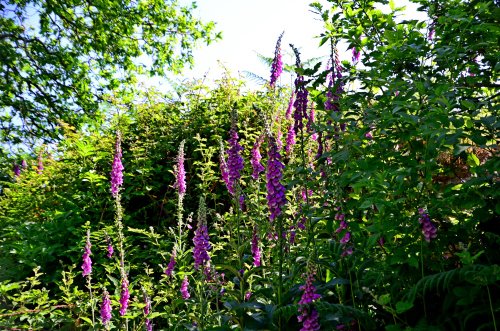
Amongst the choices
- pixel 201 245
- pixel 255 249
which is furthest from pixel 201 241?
pixel 255 249

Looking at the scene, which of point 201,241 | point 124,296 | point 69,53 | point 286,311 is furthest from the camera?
point 69,53

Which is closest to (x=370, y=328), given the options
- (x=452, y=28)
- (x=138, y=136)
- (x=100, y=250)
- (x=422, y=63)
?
(x=422, y=63)

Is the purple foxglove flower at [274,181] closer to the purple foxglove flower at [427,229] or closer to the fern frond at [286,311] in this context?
the fern frond at [286,311]

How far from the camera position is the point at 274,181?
A: 8.14 ft

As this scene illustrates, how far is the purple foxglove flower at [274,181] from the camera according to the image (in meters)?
2.47

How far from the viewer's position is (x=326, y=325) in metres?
2.50

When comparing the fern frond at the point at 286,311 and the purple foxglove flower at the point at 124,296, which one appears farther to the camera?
the purple foxglove flower at the point at 124,296

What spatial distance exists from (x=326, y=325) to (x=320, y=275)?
Answer: 532 mm

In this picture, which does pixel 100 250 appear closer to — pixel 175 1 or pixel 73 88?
pixel 73 88

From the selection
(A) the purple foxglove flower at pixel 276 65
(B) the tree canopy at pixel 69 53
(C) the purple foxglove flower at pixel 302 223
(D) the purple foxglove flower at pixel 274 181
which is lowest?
(C) the purple foxglove flower at pixel 302 223

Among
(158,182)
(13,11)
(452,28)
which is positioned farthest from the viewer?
(13,11)

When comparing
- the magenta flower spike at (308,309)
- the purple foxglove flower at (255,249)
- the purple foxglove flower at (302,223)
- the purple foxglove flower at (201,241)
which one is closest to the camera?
the magenta flower spike at (308,309)

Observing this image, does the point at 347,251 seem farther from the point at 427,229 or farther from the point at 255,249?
the point at 255,249

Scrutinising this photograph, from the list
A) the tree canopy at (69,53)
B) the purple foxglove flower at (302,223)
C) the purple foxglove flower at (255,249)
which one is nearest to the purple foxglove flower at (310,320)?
the purple foxglove flower at (255,249)
